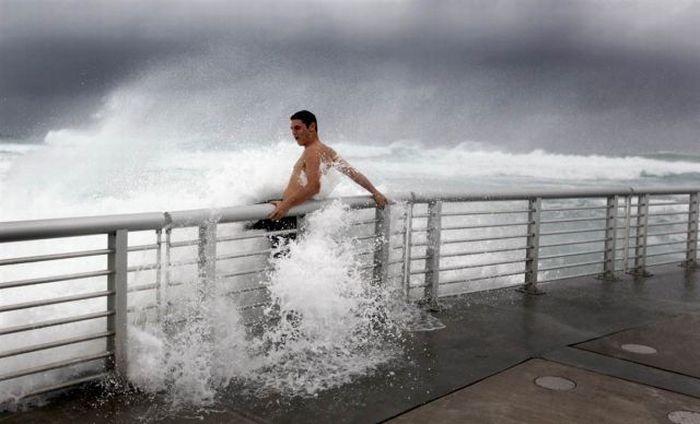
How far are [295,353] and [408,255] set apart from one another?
179cm

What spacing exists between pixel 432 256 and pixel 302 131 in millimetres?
1966

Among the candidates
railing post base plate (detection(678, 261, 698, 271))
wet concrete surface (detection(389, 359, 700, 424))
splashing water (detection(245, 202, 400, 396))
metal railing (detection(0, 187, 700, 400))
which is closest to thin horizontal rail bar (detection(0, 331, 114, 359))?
metal railing (detection(0, 187, 700, 400))

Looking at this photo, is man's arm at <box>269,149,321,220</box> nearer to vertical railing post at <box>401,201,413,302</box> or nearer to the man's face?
the man's face

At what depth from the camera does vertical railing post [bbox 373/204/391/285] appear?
218 inches

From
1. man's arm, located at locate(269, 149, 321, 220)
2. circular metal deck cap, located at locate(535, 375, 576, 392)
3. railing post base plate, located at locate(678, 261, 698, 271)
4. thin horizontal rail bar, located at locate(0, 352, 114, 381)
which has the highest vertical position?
man's arm, located at locate(269, 149, 321, 220)

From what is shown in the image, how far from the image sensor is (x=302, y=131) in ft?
16.2

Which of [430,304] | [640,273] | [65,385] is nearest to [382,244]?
[430,304]

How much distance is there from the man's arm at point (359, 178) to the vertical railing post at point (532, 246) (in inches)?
92.2

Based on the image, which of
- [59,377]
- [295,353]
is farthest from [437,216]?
[59,377]

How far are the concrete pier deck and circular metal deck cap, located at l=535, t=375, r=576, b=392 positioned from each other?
0.05ft

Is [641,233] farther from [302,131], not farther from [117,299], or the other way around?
[117,299]

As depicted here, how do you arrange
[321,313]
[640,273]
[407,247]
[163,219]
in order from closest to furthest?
1. [163,219]
2. [321,313]
3. [407,247]
4. [640,273]

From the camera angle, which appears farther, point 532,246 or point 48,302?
point 532,246

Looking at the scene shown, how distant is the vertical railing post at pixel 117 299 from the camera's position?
144 inches
